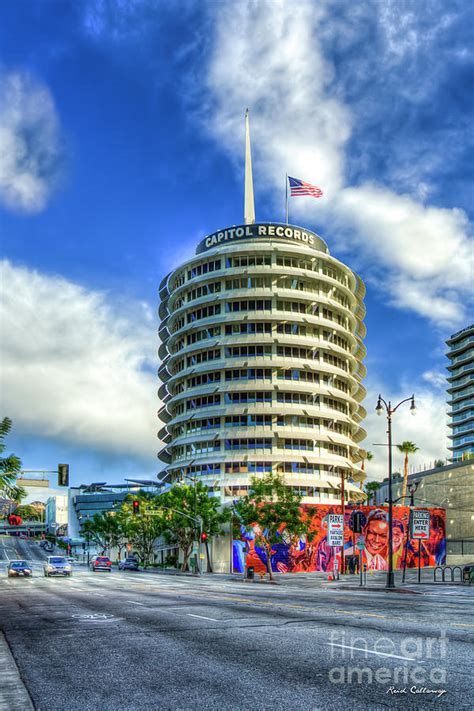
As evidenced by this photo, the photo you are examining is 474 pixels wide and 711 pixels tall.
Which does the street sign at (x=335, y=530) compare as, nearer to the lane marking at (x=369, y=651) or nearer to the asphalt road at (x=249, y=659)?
the asphalt road at (x=249, y=659)

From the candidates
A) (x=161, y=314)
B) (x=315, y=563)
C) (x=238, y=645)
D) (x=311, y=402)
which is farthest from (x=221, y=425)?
(x=238, y=645)

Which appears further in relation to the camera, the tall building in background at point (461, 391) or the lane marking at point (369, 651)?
the tall building in background at point (461, 391)

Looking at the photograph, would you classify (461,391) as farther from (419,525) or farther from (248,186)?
(419,525)

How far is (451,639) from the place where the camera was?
41.4 feet

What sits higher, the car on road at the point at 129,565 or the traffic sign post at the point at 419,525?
the traffic sign post at the point at 419,525

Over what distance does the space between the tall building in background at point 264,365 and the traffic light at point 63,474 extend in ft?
162

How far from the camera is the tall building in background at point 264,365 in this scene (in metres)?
88.2

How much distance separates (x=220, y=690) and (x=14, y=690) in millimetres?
2751

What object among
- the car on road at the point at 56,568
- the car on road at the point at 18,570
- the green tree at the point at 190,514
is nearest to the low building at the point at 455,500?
the green tree at the point at 190,514

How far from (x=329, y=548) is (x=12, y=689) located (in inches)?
2693

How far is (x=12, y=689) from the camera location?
9461 mm

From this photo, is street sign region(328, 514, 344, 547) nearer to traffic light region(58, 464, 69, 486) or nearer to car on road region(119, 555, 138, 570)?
traffic light region(58, 464, 69, 486)

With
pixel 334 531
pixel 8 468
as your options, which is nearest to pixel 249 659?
pixel 8 468

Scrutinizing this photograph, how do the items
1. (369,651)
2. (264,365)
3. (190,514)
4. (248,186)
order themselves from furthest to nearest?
(248,186) < (264,365) < (190,514) < (369,651)
